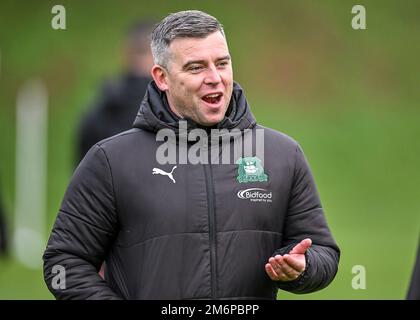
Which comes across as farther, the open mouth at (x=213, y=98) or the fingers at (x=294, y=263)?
the open mouth at (x=213, y=98)

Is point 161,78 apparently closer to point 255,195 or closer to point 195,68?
point 195,68

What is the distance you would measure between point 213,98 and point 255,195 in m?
0.45

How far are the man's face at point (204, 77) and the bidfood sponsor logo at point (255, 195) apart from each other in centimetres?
33

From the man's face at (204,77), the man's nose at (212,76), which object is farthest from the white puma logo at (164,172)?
the man's nose at (212,76)

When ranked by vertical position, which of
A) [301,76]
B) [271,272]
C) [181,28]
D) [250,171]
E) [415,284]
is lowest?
[301,76]

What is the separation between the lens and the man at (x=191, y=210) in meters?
4.44

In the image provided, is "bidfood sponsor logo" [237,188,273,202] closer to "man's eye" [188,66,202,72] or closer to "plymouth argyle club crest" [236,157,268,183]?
"plymouth argyle club crest" [236,157,268,183]

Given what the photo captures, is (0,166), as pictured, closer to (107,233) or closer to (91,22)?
(91,22)

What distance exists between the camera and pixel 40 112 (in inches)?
711

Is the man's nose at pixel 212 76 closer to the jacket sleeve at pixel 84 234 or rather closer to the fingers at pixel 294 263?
the jacket sleeve at pixel 84 234

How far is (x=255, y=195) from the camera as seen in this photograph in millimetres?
4555

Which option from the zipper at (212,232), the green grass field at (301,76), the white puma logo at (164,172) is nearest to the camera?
the zipper at (212,232)

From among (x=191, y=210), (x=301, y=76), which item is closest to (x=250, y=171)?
(x=191, y=210)

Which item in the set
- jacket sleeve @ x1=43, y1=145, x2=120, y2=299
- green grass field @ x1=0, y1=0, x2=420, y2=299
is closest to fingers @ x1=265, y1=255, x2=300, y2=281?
jacket sleeve @ x1=43, y1=145, x2=120, y2=299
